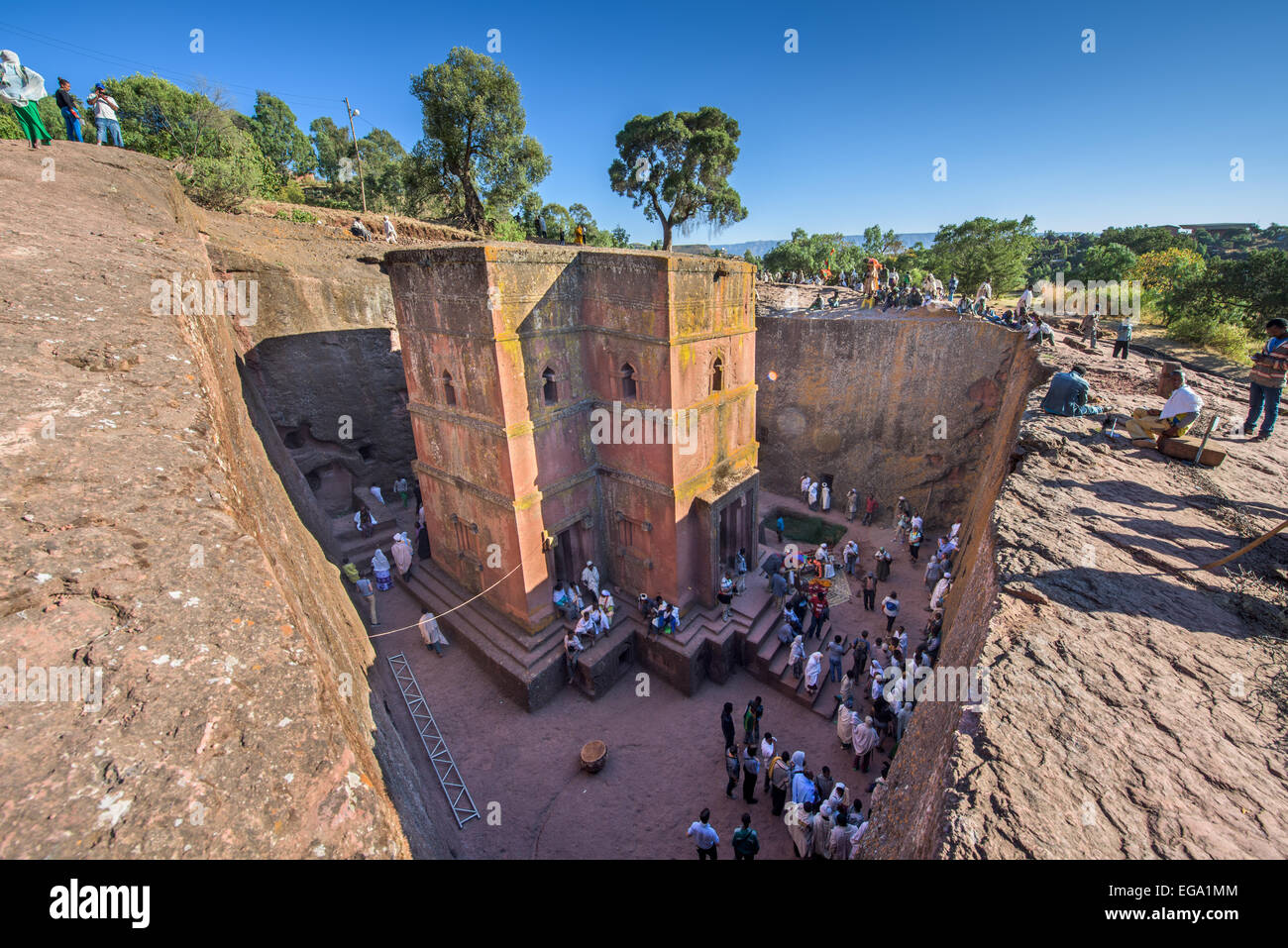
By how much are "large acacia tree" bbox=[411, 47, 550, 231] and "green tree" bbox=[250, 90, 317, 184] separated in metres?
31.0

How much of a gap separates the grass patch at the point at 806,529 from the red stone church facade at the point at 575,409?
689 cm

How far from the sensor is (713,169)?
3353 cm

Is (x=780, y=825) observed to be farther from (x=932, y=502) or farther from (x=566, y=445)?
(x=932, y=502)

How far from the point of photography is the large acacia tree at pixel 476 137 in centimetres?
2225

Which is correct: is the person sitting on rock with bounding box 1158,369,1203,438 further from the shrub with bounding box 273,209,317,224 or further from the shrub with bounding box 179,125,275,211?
the shrub with bounding box 179,125,275,211

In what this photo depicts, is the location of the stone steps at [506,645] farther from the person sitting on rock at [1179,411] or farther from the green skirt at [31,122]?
the green skirt at [31,122]

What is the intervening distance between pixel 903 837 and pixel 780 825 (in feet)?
18.0

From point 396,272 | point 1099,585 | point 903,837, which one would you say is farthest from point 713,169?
point 903,837

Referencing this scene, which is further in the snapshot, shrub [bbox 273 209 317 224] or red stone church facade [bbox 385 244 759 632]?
shrub [bbox 273 209 317 224]

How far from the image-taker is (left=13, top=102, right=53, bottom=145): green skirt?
34.8 feet

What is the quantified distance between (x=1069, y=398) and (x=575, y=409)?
10.4 metres

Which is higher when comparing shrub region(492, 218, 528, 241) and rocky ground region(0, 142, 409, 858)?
shrub region(492, 218, 528, 241)

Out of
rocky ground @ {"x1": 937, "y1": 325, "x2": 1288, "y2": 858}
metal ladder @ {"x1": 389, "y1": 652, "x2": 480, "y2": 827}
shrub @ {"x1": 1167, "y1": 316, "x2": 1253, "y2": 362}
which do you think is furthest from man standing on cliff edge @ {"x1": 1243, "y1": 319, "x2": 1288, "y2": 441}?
metal ladder @ {"x1": 389, "y1": 652, "x2": 480, "y2": 827}

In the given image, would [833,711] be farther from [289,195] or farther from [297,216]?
[289,195]
